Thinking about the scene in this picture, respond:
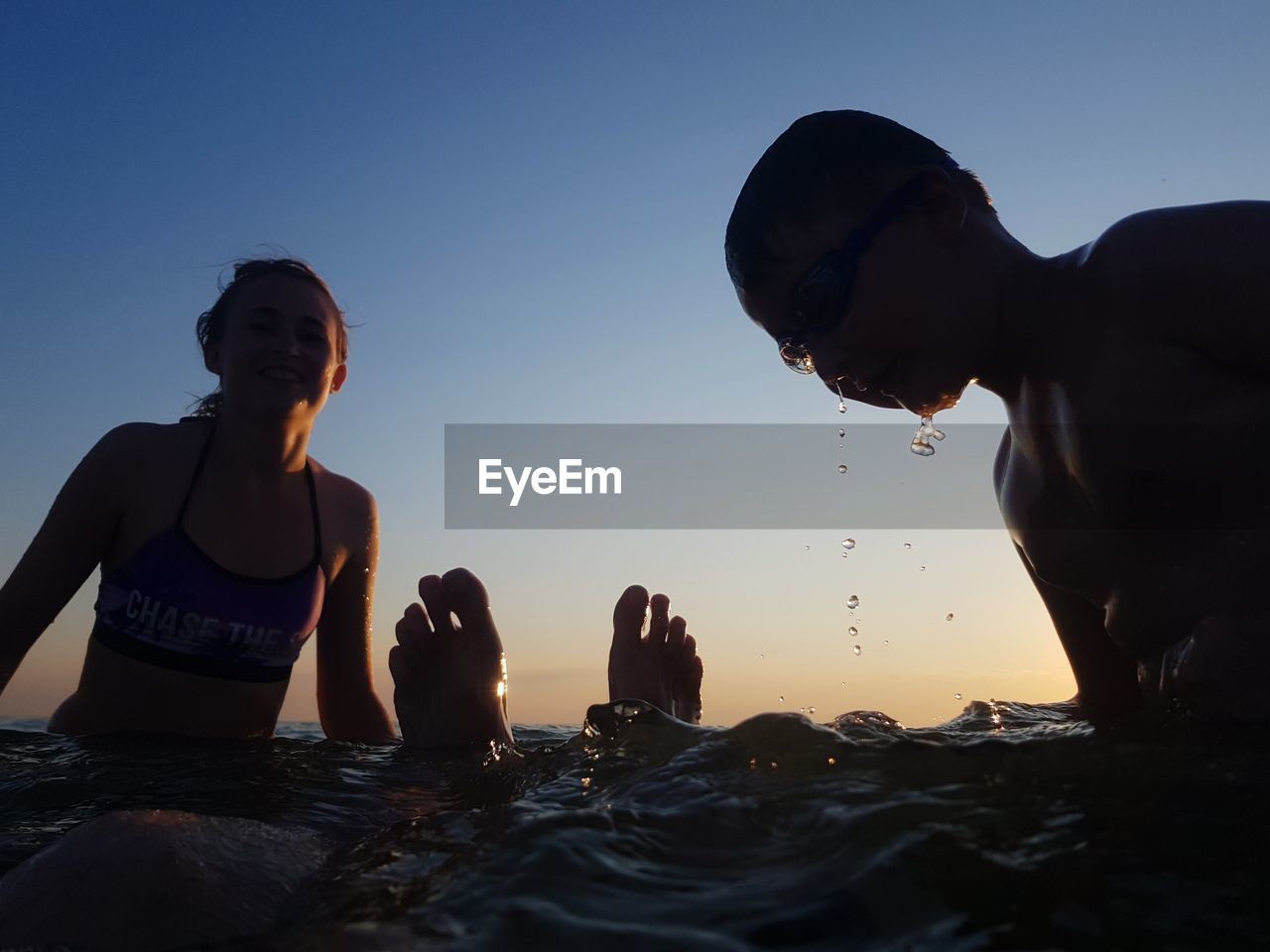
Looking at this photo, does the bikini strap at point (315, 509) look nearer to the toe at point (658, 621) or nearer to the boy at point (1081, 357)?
the toe at point (658, 621)

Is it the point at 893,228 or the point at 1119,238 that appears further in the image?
the point at 893,228

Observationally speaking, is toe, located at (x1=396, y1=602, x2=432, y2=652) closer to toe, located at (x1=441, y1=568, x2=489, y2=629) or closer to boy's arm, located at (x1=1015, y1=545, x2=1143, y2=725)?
toe, located at (x1=441, y1=568, x2=489, y2=629)

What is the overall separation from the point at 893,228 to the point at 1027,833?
2.10 m

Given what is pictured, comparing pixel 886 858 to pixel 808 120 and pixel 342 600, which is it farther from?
pixel 342 600

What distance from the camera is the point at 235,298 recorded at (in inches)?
171

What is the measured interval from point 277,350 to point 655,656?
2.51 meters

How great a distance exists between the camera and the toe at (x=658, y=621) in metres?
4.56

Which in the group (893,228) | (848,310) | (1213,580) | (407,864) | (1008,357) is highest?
(893,228)

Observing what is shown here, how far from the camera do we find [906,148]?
9.70 ft

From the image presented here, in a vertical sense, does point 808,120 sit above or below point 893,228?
above

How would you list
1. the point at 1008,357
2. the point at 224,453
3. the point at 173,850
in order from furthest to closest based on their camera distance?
the point at 224,453
the point at 1008,357
the point at 173,850

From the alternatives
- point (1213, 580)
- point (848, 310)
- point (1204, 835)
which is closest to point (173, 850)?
point (1204, 835)

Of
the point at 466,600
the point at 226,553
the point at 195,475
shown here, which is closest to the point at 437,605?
the point at 466,600

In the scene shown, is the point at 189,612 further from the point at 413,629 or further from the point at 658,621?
the point at 658,621
